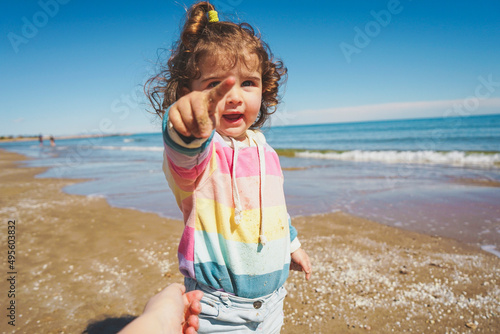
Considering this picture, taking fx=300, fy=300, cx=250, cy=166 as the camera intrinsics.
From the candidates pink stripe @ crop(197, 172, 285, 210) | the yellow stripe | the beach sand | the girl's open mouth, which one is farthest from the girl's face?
the beach sand

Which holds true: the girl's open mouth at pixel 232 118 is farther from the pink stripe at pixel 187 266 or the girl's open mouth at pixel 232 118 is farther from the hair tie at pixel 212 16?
the pink stripe at pixel 187 266

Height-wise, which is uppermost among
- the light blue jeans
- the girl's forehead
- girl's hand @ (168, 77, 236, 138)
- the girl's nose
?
the girl's forehead

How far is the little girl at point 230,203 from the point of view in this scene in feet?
4.88

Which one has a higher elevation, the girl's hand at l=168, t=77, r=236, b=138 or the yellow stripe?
the girl's hand at l=168, t=77, r=236, b=138

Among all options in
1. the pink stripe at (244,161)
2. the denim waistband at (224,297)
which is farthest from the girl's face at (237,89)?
the denim waistband at (224,297)

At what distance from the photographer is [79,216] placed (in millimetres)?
5648

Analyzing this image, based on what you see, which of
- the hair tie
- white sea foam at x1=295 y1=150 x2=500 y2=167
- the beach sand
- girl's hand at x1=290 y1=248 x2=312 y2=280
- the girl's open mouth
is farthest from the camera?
white sea foam at x1=295 y1=150 x2=500 y2=167

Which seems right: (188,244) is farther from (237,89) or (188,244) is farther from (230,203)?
(237,89)

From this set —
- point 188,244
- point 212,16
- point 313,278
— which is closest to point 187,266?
point 188,244

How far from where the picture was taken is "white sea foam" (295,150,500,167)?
1312cm

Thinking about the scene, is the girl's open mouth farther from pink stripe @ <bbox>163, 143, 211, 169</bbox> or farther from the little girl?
pink stripe @ <bbox>163, 143, 211, 169</bbox>

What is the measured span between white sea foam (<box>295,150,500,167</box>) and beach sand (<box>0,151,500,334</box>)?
1101 cm

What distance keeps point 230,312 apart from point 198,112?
1.07 m

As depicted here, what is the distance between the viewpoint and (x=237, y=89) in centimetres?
157
